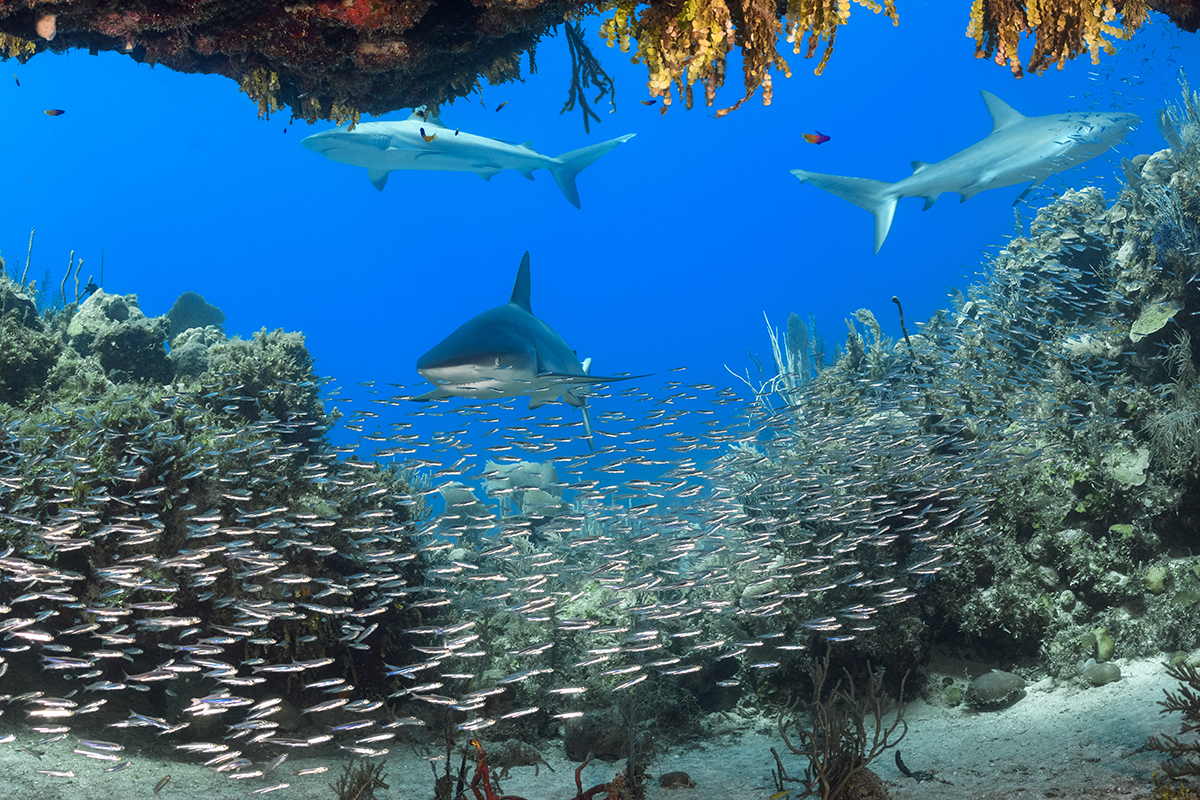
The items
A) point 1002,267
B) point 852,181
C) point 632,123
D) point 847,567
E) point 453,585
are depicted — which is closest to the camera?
point 847,567

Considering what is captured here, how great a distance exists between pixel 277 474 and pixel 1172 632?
10302mm

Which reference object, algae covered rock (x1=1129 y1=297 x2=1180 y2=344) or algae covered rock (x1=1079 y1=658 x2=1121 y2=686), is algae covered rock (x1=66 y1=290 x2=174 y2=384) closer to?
algae covered rock (x1=1079 y1=658 x2=1121 y2=686)

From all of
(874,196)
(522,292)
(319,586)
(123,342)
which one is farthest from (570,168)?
(123,342)

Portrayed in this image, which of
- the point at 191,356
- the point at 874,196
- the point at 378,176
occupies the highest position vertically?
the point at 378,176

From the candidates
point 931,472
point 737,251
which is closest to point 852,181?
point 931,472

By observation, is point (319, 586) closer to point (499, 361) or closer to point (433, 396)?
point (433, 396)

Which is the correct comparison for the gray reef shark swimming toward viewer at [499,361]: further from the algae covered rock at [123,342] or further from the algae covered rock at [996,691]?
the algae covered rock at [123,342]

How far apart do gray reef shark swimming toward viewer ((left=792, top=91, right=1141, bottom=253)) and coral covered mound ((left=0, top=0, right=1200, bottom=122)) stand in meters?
6.18

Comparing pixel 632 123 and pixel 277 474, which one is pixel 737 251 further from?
pixel 277 474

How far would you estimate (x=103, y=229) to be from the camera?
13738 cm

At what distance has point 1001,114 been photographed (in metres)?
10.9

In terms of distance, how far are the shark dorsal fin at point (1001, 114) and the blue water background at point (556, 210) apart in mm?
85076

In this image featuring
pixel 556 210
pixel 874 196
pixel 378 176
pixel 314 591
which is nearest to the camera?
pixel 314 591

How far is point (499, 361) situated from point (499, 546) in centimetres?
200
